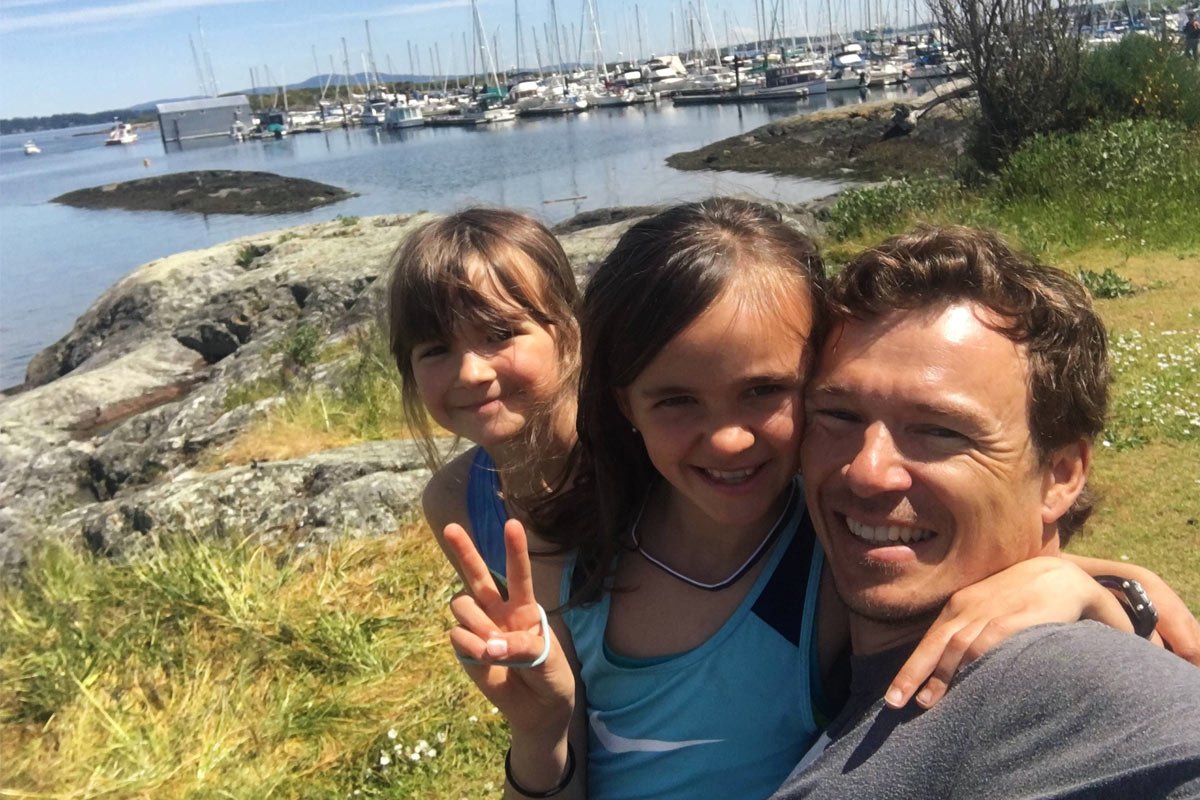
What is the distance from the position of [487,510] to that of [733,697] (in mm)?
1298

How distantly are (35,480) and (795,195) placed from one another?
1800cm

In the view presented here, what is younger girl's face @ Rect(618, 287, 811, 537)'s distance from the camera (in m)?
1.77

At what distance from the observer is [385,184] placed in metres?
42.3

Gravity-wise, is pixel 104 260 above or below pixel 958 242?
below

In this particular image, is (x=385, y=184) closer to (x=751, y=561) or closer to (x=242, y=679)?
(x=242, y=679)

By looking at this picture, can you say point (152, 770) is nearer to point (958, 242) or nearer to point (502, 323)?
point (502, 323)

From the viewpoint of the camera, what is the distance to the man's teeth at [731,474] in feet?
6.03

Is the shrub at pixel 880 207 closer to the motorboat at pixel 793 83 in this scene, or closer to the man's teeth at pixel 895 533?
the man's teeth at pixel 895 533

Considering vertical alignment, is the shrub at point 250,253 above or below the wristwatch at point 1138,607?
below

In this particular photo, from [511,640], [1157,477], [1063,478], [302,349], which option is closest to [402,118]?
[302,349]

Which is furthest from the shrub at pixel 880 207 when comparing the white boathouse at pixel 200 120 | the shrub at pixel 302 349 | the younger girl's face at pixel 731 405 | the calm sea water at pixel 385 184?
the white boathouse at pixel 200 120

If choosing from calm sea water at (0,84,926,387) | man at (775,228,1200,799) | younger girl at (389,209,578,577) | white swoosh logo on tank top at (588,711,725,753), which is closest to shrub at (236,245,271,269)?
calm sea water at (0,84,926,387)

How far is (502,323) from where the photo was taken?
9.87 feet

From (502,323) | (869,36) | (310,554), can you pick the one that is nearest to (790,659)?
(502,323)
